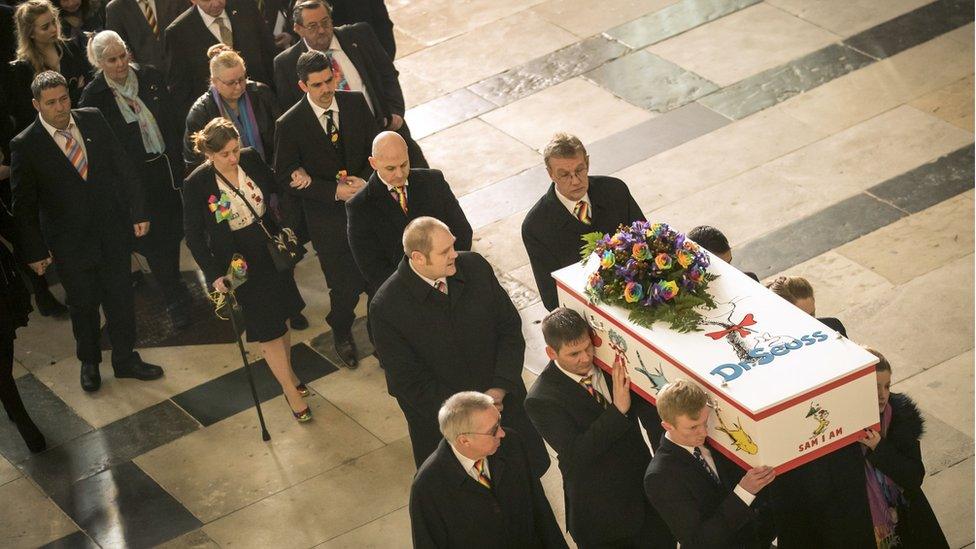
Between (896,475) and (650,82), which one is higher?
(896,475)

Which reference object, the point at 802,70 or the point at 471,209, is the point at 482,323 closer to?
the point at 471,209

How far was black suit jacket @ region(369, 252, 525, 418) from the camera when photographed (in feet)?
20.3

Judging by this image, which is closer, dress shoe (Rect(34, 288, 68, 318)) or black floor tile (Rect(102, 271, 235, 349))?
black floor tile (Rect(102, 271, 235, 349))

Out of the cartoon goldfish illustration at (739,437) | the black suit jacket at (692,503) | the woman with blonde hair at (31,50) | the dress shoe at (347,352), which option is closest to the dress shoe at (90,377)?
the dress shoe at (347,352)

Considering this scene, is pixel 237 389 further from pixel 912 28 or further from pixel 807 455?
pixel 912 28

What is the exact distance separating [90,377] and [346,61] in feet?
8.25

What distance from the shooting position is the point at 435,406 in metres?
6.32

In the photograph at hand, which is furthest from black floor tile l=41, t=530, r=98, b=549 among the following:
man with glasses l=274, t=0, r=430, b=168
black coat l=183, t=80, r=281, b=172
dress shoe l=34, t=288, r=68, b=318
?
man with glasses l=274, t=0, r=430, b=168

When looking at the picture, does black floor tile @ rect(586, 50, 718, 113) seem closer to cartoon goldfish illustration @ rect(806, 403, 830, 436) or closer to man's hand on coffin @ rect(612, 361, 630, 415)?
man's hand on coffin @ rect(612, 361, 630, 415)

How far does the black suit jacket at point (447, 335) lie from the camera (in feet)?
20.3

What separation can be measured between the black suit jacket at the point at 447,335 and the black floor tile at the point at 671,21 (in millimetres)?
5961

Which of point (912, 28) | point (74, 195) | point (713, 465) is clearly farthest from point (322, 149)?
point (912, 28)

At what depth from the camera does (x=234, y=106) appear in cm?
823

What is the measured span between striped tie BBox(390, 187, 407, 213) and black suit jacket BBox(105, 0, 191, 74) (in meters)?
3.13
